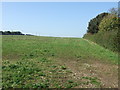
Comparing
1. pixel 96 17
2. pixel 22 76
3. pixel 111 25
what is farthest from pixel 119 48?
pixel 96 17

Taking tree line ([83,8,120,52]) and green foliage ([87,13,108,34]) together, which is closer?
tree line ([83,8,120,52])

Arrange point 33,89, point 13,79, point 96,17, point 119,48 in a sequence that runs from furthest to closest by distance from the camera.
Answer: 1. point 96,17
2. point 119,48
3. point 13,79
4. point 33,89

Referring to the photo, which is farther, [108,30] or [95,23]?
[95,23]

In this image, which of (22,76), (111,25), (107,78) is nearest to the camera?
(22,76)

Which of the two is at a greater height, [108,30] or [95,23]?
[95,23]

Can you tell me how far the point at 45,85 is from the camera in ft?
15.9

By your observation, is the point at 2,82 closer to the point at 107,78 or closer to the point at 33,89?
the point at 33,89

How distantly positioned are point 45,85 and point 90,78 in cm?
183

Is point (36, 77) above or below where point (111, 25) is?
below

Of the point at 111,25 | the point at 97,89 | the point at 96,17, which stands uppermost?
the point at 96,17

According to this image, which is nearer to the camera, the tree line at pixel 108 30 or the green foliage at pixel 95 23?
the tree line at pixel 108 30

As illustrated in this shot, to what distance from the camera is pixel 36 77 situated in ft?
18.6

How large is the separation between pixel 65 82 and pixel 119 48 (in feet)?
29.2

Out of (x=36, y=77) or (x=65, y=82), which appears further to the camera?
(x=36, y=77)
